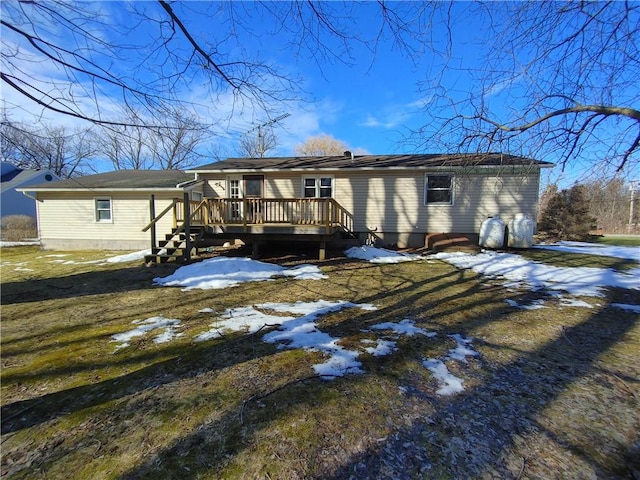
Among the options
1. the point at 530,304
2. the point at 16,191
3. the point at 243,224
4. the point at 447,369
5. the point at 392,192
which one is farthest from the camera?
the point at 16,191

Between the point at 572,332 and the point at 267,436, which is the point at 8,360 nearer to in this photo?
the point at 267,436

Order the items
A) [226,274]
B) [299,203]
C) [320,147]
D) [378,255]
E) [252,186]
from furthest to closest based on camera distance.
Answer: [320,147] < [252,186] < [299,203] < [378,255] < [226,274]

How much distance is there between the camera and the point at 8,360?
332cm

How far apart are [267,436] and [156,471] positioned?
668mm

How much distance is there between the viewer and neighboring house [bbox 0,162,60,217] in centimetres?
2319

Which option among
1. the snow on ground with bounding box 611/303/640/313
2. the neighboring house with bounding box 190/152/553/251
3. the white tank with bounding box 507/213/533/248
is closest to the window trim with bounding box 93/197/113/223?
the neighboring house with bounding box 190/152/553/251

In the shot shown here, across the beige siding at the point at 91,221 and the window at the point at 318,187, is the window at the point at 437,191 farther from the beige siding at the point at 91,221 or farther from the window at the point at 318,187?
the beige siding at the point at 91,221

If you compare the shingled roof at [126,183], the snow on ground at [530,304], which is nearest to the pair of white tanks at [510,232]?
the snow on ground at [530,304]

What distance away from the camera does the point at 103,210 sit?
42.7 feet

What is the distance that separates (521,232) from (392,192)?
4593 millimetres

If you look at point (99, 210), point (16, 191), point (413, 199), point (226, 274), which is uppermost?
point (16, 191)

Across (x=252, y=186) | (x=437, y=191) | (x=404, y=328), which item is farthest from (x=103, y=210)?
(x=404, y=328)

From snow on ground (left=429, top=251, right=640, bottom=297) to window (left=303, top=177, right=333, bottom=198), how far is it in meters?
5.19

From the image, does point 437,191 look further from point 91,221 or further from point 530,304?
point 91,221
